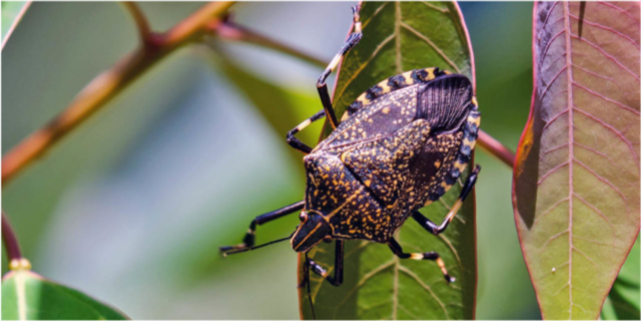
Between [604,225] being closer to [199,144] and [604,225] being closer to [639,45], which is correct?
[639,45]

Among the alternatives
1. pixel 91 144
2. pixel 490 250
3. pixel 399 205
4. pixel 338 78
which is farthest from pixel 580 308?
pixel 91 144

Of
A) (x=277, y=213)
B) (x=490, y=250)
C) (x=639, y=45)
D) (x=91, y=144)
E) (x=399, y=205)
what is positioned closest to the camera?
(x=639, y=45)

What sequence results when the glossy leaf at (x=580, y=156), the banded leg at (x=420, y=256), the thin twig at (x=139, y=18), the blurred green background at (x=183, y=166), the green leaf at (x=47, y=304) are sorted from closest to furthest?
1. the glossy leaf at (x=580, y=156)
2. the green leaf at (x=47, y=304)
3. the banded leg at (x=420, y=256)
4. the thin twig at (x=139, y=18)
5. the blurred green background at (x=183, y=166)

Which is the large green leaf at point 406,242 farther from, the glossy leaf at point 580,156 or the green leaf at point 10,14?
the green leaf at point 10,14

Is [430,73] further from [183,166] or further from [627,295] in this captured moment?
[183,166]

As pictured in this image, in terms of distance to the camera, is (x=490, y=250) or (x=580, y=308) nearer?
(x=580, y=308)

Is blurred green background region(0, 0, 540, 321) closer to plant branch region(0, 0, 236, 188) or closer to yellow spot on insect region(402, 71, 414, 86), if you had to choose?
plant branch region(0, 0, 236, 188)

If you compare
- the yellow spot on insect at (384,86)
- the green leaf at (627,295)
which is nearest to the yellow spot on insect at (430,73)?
the yellow spot on insect at (384,86)
